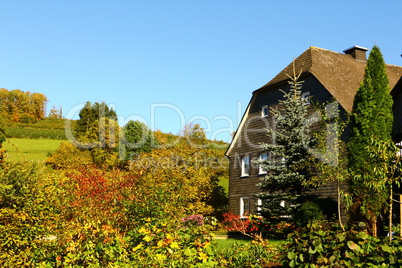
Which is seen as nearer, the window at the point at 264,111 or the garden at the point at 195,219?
the garden at the point at 195,219

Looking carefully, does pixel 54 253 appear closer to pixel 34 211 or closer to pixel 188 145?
pixel 34 211

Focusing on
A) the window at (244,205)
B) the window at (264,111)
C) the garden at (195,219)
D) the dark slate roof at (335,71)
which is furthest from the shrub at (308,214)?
the window at (264,111)

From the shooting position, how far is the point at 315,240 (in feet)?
20.0

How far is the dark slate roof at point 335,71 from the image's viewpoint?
24172 mm

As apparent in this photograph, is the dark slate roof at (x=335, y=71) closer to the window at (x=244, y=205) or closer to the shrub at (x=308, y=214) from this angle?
the shrub at (x=308, y=214)

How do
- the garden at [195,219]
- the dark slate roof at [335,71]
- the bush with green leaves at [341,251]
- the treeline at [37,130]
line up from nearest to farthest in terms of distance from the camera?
the bush with green leaves at [341,251]
the garden at [195,219]
the dark slate roof at [335,71]
the treeline at [37,130]

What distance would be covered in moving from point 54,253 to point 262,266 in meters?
3.61

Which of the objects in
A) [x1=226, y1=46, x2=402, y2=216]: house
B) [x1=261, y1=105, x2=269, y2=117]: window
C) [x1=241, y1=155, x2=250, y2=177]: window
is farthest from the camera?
[x1=241, y1=155, x2=250, y2=177]: window

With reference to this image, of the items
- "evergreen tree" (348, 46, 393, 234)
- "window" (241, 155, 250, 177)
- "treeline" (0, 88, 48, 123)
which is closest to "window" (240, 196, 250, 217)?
"window" (241, 155, 250, 177)

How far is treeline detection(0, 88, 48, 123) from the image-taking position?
80750 mm

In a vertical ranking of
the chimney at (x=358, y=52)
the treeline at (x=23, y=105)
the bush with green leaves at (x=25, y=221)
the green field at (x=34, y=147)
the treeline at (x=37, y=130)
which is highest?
the treeline at (x=23, y=105)

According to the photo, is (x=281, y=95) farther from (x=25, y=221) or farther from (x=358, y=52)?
(x=25, y=221)

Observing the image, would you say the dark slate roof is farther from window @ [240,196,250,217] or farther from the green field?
the green field

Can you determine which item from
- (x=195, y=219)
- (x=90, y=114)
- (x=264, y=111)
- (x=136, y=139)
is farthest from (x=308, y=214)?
(x=90, y=114)
